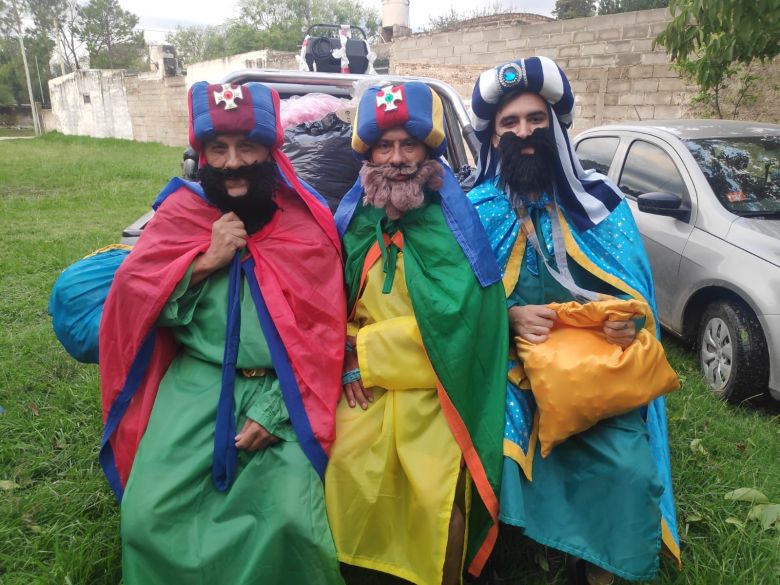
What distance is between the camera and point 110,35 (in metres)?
52.2

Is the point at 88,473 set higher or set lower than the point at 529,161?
lower

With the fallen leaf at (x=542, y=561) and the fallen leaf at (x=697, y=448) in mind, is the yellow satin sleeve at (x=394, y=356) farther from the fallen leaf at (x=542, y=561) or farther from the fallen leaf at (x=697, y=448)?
the fallen leaf at (x=697, y=448)

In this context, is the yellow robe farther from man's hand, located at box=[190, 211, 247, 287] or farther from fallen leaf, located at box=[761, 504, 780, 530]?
fallen leaf, located at box=[761, 504, 780, 530]

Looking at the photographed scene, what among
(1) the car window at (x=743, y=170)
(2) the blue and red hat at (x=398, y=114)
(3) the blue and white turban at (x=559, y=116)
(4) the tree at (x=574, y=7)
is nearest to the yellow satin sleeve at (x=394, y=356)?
(2) the blue and red hat at (x=398, y=114)

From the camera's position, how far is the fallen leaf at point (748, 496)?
2729 millimetres

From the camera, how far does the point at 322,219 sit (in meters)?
2.42

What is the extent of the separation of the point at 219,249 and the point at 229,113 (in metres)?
0.52

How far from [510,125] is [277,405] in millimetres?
1502

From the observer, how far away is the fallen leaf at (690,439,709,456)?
3.12 metres

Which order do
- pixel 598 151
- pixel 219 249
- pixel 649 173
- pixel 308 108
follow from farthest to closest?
pixel 598 151, pixel 649 173, pixel 308 108, pixel 219 249

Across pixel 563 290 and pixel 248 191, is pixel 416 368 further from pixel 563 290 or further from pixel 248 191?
pixel 248 191

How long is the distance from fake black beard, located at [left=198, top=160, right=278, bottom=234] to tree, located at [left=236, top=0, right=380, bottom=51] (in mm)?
43741

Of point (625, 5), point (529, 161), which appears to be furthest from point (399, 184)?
point (625, 5)

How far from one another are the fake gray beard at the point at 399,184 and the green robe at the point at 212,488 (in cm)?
63
